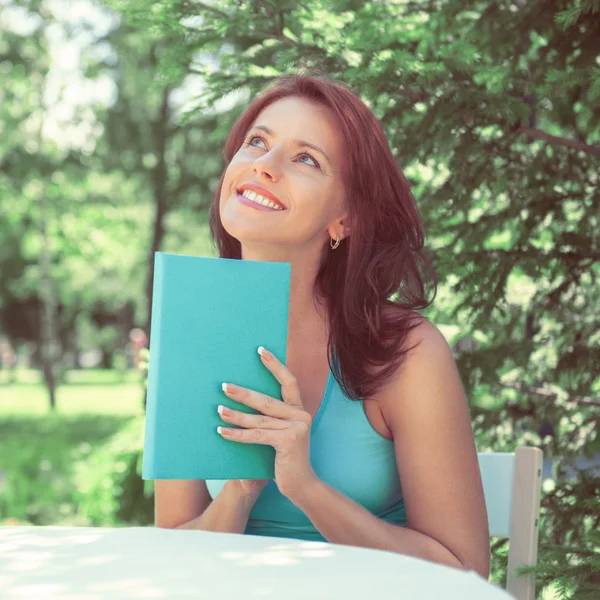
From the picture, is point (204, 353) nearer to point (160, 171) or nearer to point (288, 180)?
point (288, 180)

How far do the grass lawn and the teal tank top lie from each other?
3143 mm

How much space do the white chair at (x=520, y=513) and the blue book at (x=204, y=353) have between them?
0.70 metres

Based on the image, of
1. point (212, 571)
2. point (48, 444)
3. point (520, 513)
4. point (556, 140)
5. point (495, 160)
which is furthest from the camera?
point (48, 444)

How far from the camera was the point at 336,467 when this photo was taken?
2.13 meters

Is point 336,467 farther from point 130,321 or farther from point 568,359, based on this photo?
point 130,321

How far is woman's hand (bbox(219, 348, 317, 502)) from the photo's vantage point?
1.71 metres

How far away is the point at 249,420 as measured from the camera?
5.62 ft

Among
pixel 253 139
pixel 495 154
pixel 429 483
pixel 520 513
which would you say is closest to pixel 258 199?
pixel 253 139

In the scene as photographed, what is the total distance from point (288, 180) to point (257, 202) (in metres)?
0.09

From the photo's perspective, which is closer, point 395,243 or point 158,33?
point 395,243

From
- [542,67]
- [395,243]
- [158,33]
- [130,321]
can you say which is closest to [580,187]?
[542,67]

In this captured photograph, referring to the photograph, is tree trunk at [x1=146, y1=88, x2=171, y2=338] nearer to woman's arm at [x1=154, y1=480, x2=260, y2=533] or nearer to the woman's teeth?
Result: woman's arm at [x1=154, y1=480, x2=260, y2=533]

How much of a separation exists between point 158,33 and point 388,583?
226 cm

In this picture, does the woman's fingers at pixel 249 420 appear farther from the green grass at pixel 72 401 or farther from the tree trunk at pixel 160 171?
the green grass at pixel 72 401
